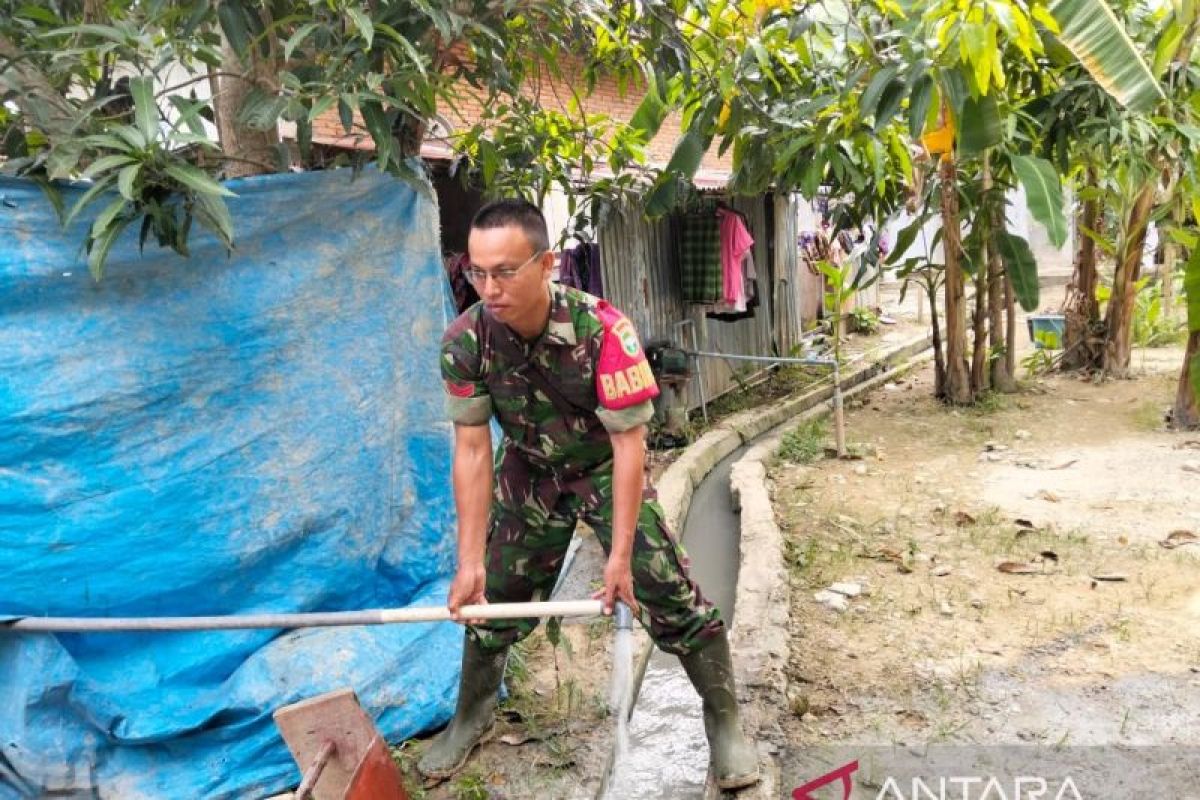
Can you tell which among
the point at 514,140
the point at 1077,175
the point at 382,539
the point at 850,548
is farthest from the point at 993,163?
the point at 382,539

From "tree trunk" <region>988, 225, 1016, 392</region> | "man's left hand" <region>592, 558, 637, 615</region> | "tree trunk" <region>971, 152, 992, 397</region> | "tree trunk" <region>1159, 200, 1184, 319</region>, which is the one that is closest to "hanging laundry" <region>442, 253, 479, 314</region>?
"man's left hand" <region>592, 558, 637, 615</region>

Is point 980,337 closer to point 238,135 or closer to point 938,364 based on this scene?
point 938,364

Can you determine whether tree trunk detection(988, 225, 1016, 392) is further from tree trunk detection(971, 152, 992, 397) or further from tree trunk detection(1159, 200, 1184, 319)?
tree trunk detection(1159, 200, 1184, 319)

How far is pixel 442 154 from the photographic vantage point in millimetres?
5645

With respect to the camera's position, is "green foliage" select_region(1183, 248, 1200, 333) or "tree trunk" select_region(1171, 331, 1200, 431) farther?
"tree trunk" select_region(1171, 331, 1200, 431)

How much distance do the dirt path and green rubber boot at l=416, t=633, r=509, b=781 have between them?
0.94m

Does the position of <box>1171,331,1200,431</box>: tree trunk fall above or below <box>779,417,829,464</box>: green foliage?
above

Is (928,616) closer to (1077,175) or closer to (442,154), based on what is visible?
(442,154)

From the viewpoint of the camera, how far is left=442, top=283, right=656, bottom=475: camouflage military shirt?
2.21 meters

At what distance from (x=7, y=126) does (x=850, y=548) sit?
3774 millimetres

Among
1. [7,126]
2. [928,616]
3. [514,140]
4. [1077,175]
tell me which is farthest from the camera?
[1077,175]

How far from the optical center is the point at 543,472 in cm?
247

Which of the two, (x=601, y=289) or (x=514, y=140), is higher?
(x=514, y=140)

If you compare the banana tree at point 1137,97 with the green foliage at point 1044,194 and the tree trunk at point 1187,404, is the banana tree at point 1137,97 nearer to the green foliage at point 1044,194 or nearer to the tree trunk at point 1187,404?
the green foliage at point 1044,194
